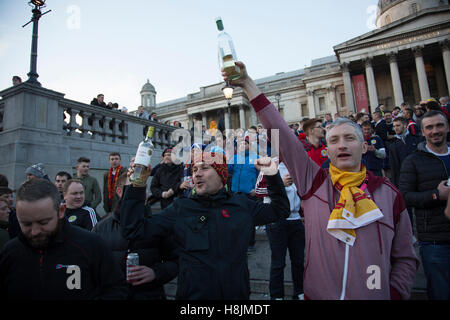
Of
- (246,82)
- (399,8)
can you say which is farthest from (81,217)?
(399,8)

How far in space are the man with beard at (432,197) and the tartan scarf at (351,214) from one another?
1.16 m

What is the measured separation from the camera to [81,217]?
3783 millimetres

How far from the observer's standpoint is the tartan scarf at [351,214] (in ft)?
5.94

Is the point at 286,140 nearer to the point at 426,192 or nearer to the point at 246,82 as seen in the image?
the point at 246,82

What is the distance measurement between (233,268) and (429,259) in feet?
6.55

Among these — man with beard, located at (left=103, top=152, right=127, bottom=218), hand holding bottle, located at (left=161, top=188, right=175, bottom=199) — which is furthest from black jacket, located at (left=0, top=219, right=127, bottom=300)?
man with beard, located at (left=103, top=152, right=127, bottom=218)

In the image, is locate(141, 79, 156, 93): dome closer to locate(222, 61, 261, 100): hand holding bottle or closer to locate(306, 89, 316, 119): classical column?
locate(306, 89, 316, 119): classical column

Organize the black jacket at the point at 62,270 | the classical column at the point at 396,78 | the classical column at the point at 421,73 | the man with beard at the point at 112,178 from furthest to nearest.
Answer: the classical column at the point at 396,78 → the classical column at the point at 421,73 → the man with beard at the point at 112,178 → the black jacket at the point at 62,270

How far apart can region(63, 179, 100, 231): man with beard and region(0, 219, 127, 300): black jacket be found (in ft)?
5.71

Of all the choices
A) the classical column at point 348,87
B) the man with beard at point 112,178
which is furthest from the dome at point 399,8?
the man with beard at point 112,178

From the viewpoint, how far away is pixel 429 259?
8.30 feet

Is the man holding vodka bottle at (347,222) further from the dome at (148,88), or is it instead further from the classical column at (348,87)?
the dome at (148,88)
